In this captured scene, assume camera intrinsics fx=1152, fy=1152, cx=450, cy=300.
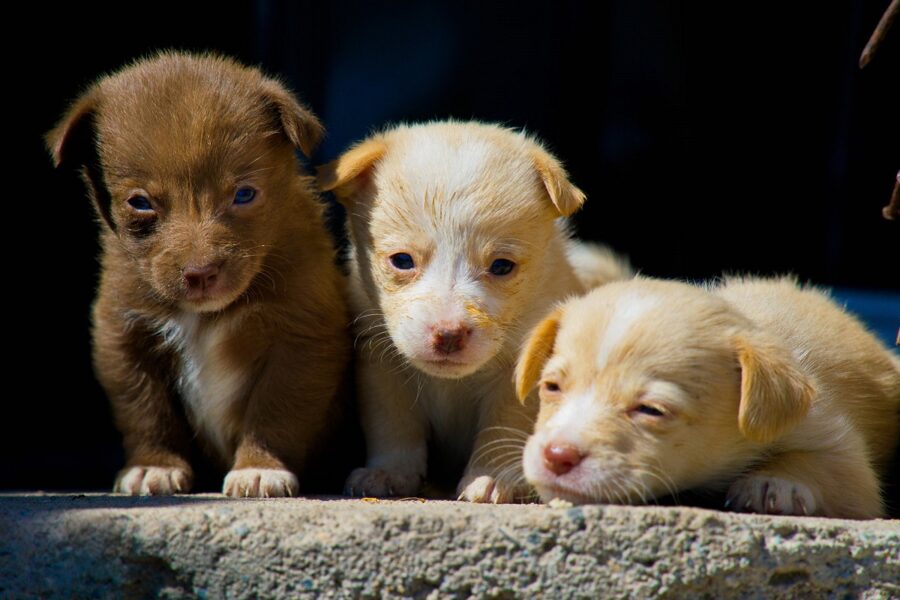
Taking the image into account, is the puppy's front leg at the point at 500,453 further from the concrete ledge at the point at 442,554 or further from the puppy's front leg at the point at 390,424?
the concrete ledge at the point at 442,554

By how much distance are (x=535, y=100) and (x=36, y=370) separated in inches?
126

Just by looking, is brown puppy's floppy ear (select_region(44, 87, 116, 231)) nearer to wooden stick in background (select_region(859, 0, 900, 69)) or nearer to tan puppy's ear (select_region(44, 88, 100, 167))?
tan puppy's ear (select_region(44, 88, 100, 167))

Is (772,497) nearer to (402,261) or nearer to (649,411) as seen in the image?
(649,411)

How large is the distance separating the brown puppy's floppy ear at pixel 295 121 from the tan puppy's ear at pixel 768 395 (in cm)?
186

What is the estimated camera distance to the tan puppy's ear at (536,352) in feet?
12.9

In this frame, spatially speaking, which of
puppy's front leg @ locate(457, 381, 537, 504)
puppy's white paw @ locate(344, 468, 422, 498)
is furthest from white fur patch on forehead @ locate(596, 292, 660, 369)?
puppy's white paw @ locate(344, 468, 422, 498)

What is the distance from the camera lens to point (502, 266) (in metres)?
4.30

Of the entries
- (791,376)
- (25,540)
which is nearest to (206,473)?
(25,540)

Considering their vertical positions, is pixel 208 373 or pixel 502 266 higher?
pixel 502 266

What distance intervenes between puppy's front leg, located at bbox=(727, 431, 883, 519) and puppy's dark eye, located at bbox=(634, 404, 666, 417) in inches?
17.3

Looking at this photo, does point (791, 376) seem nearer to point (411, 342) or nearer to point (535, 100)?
point (411, 342)

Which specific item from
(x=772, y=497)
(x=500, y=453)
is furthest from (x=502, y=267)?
(x=772, y=497)

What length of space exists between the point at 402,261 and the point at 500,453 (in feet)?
2.64

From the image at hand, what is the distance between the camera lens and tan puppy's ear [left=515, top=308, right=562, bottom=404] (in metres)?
3.93
